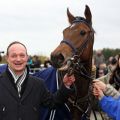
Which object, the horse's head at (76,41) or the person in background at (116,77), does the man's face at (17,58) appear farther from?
the person in background at (116,77)

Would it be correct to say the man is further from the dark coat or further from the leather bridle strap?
the leather bridle strap

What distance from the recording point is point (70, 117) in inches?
251

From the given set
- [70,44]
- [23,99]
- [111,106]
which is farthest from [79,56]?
[111,106]

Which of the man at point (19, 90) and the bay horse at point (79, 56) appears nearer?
the man at point (19, 90)

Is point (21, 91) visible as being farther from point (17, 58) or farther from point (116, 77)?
point (116, 77)

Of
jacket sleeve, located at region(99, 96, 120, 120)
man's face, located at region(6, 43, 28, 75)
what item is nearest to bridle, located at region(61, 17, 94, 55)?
man's face, located at region(6, 43, 28, 75)

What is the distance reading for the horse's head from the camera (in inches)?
238

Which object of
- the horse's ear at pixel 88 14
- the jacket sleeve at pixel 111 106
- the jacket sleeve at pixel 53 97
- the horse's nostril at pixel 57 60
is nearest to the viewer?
the jacket sleeve at pixel 111 106

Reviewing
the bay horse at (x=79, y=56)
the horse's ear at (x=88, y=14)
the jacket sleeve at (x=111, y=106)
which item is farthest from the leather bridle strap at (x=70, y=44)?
the jacket sleeve at (x=111, y=106)

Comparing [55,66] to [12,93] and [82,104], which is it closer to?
[82,104]

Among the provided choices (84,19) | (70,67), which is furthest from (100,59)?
(70,67)

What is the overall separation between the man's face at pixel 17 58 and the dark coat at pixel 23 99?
112mm

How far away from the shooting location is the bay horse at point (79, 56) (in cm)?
605

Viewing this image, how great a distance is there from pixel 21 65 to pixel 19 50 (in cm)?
18
